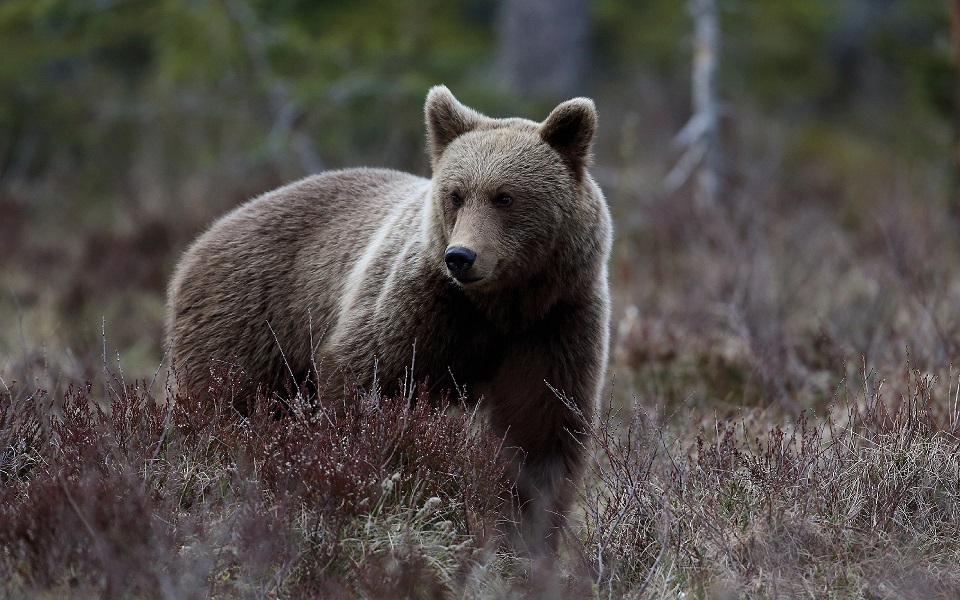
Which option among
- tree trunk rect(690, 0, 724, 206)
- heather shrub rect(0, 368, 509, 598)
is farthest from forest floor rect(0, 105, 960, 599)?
tree trunk rect(690, 0, 724, 206)

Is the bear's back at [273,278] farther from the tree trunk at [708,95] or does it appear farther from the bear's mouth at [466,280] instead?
the tree trunk at [708,95]

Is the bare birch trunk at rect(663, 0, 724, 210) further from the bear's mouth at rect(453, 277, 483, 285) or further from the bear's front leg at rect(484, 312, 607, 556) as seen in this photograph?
the bear's mouth at rect(453, 277, 483, 285)

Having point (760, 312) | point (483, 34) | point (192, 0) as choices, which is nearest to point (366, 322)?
point (760, 312)

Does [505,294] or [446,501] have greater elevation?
[505,294]

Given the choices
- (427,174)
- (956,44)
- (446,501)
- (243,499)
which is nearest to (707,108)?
(956,44)

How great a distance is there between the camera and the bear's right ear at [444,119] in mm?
4656

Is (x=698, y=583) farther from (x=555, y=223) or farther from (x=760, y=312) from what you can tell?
(x=760, y=312)

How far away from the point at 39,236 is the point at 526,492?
9.21 m

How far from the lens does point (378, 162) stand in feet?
35.1

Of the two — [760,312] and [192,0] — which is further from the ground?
[192,0]

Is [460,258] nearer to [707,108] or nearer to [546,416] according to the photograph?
[546,416]

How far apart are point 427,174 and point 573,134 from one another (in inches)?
159

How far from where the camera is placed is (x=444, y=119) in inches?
184

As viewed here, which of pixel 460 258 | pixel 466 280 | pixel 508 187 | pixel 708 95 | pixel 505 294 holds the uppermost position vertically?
pixel 508 187
